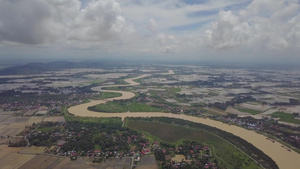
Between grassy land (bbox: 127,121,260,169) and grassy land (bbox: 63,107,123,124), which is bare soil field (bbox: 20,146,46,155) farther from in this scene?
grassy land (bbox: 127,121,260,169)

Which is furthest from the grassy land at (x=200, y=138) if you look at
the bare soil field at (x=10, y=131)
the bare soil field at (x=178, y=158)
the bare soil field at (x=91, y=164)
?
the bare soil field at (x=10, y=131)

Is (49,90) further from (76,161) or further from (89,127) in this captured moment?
(76,161)

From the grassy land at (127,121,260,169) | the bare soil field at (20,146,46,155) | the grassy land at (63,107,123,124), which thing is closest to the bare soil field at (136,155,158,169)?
the grassy land at (127,121,260,169)

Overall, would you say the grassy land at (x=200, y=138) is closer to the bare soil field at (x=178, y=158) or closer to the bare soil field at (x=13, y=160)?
the bare soil field at (x=178, y=158)

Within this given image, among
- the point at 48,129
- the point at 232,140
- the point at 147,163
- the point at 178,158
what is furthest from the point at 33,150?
the point at 232,140

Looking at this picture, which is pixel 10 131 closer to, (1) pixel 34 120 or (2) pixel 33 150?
(1) pixel 34 120
